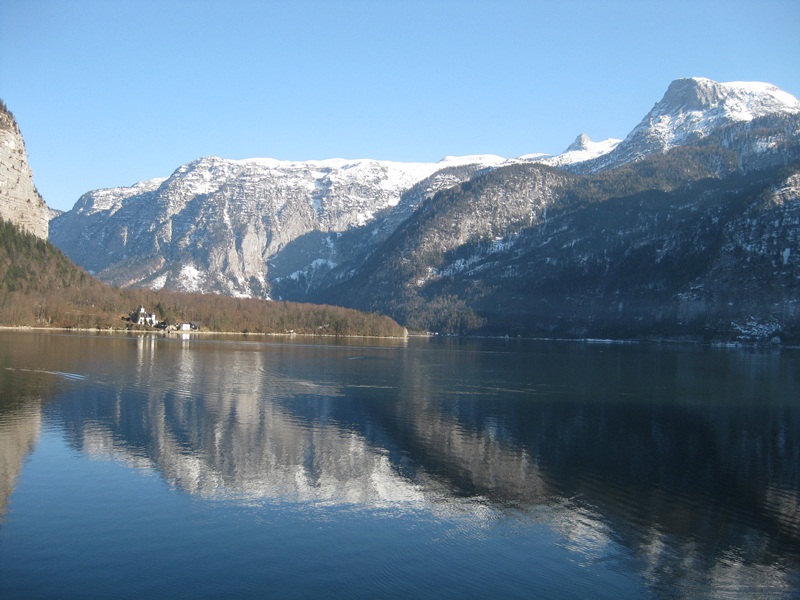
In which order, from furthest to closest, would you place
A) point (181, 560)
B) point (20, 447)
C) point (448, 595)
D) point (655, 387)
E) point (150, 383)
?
1. point (655, 387)
2. point (150, 383)
3. point (20, 447)
4. point (181, 560)
5. point (448, 595)

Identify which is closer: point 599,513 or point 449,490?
point 599,513

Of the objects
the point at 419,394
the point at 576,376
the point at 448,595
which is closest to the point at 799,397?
the point at 576,376

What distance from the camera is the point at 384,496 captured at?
110 ft

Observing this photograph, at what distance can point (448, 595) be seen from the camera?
2264 centimetres

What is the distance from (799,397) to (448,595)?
7482cm

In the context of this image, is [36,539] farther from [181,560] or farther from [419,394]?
[419,394]

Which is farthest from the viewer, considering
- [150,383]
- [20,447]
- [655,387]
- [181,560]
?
[655,387]

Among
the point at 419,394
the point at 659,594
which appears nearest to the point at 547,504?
the point at 659,594

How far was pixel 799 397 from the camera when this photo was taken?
81.2 meters

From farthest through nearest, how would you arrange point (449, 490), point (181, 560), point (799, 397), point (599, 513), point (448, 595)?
point (799, 397) < point (449, 490) < point (599, 513) < point (181, 560) < point (448, 595)

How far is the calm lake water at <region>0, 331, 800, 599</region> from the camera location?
78.3 feet

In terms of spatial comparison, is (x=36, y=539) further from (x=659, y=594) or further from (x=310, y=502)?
(x=659, y=594)

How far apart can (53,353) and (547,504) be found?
93109 millimetres

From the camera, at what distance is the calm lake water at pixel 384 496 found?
23875 mm
